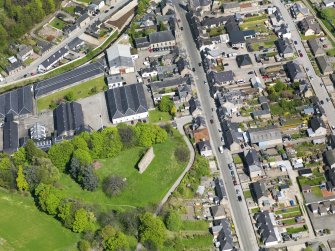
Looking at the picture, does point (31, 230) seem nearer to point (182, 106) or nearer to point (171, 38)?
point (182, 106)

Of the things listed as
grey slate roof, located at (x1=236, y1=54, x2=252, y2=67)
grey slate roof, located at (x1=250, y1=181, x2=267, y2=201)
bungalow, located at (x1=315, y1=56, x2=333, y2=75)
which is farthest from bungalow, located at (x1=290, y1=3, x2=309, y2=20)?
grey slate roof, located at (x1=250, y1=181, x2=267, y2=201)

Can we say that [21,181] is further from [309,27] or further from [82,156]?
[309,27]

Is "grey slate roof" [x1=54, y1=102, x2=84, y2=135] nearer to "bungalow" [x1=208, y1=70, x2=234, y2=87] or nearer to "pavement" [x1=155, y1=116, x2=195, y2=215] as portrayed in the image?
"pavement" [x1=155, y1=116, x2=195, y2=215]

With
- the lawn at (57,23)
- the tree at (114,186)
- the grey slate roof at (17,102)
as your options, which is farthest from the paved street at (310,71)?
the grey slate roof at (17,102)

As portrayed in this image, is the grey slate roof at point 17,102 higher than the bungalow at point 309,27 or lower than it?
lower

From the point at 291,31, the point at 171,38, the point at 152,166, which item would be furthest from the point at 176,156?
the point at 291,31

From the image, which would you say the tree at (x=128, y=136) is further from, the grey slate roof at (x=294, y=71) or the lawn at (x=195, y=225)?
the grey slate roof at (x=294, y=71)

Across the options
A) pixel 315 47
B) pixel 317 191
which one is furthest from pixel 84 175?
pixel 315 47
